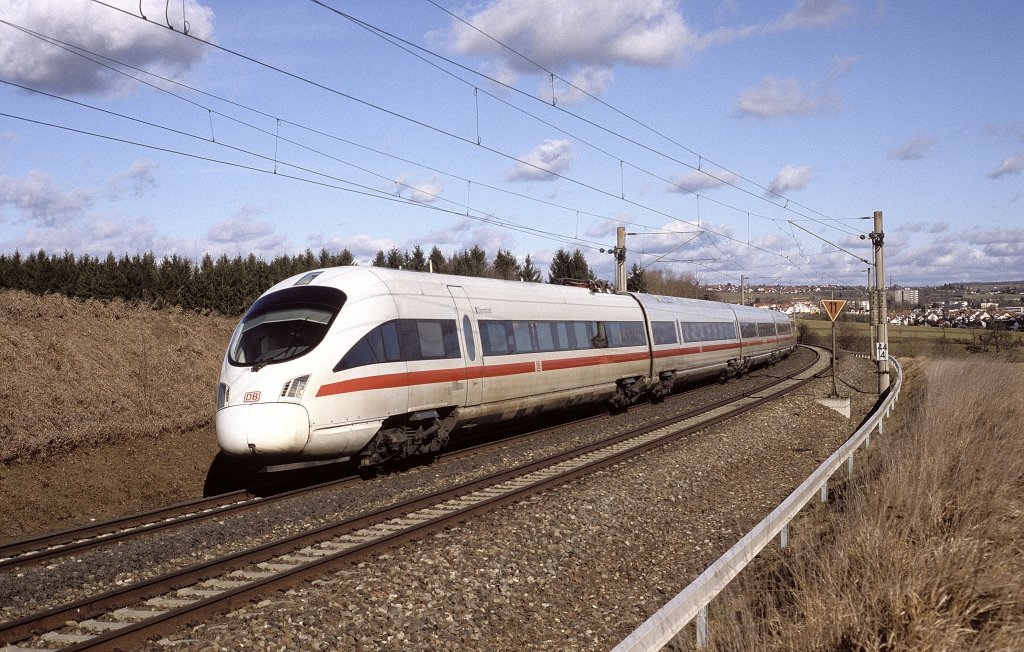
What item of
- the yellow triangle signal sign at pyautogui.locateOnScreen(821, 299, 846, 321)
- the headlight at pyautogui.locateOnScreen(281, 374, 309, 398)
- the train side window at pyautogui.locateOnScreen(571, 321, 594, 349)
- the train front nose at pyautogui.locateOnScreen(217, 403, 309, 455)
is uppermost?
the yellow triangle signal sign at pyautogui.locateOnScreen(821, 299, 846, 321)

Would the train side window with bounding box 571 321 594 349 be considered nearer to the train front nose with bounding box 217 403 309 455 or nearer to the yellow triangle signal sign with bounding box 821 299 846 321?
the yellow triangle signal sign with bounding box 821 299 846 321

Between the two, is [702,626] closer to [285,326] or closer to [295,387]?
[295,387]

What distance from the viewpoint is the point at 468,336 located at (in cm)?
1478

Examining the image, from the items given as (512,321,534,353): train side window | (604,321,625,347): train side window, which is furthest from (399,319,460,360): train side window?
(604,321,625,347): train side window

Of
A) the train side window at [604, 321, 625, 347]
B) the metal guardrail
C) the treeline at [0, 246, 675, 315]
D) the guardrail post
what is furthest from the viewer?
the treeline at [0, 246, 675, 315]

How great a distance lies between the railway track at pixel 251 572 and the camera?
21.1 feet

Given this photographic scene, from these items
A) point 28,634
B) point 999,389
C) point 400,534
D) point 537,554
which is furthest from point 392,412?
point 999,389

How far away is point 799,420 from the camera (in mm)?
21219

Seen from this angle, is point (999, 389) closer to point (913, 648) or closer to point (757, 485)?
point (757, 485)

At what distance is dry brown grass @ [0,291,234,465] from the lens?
15.0 m

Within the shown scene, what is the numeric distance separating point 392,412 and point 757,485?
19.6 ft

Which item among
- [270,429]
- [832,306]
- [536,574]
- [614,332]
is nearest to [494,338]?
[270,429]

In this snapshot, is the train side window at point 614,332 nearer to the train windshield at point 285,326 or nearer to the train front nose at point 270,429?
the train windshield at point 285,326

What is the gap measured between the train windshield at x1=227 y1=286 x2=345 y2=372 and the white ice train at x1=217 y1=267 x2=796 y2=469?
0.02 meters
